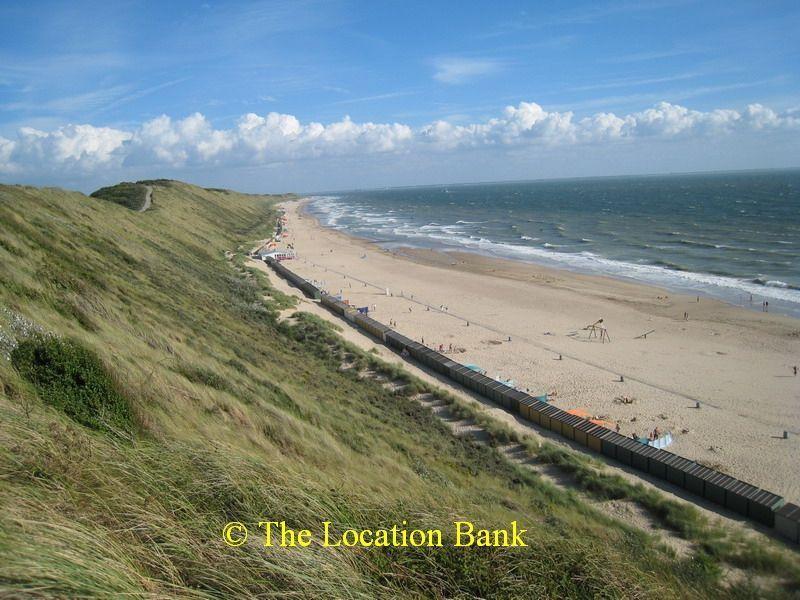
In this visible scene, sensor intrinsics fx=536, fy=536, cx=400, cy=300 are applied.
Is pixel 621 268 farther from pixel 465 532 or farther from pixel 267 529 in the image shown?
pixel 267 529

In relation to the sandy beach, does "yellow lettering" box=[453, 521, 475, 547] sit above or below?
above

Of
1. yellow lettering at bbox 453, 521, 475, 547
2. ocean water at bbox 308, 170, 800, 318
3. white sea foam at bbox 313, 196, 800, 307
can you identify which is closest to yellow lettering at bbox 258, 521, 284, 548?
yellow lettering at bbox 453, 521, 475, 547

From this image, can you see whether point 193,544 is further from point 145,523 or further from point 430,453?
point 430,453

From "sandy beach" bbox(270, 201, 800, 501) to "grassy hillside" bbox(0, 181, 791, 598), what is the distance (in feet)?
19.7

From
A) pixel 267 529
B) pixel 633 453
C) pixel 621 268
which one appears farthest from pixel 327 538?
pixel 621 268

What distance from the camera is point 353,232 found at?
9312 centimetres

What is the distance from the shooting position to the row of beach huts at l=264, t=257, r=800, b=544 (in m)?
13.2

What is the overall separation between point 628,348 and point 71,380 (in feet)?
85.7

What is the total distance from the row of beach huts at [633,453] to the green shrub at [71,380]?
14.0 metres

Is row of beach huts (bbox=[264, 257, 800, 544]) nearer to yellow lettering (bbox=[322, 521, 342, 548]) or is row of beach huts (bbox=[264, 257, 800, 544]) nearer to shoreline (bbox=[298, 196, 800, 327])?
yellow lettering (bbox=[322, 521, 342, 548])

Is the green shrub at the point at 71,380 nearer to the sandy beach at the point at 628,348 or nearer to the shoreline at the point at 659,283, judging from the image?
the sandy beach at the point at 628,348

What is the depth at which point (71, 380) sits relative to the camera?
9.33 metres

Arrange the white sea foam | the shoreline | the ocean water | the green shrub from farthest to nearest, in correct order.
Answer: the ocean water, the white sea foam, the shoreline, the green shrub

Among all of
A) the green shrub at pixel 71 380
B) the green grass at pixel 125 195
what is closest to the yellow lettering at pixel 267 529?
the green shrub at pixel 71 380
